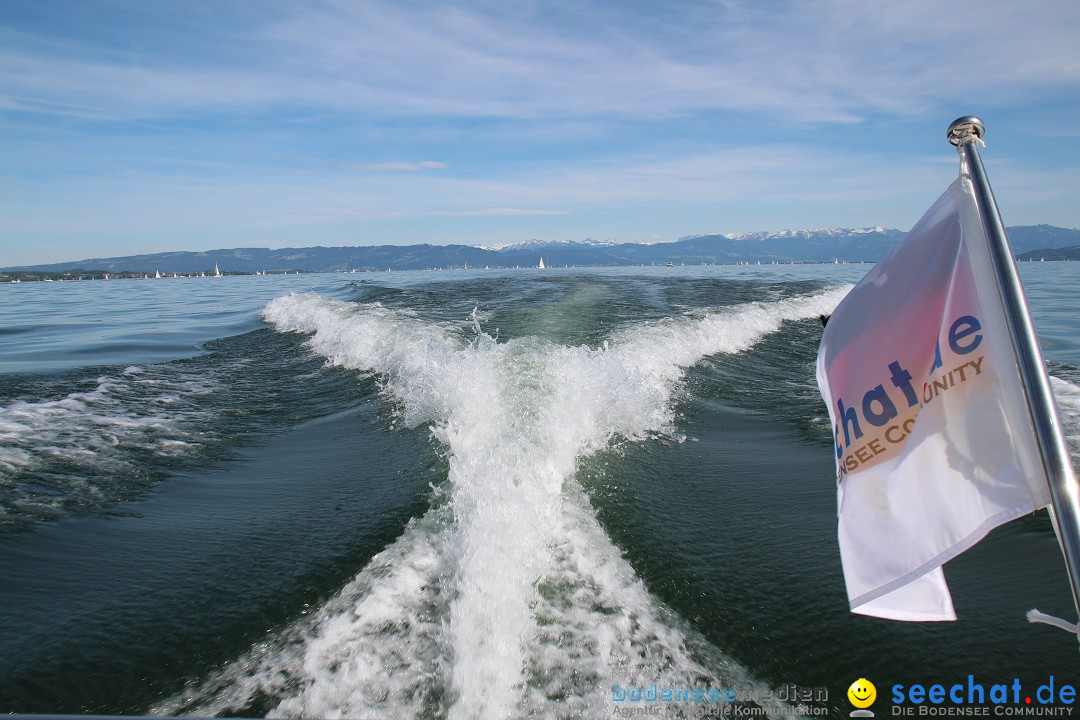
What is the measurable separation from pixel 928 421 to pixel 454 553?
3.36 meters

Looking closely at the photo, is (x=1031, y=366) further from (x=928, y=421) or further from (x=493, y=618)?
(x=493, y=618)

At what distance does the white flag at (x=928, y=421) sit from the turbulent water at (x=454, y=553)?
1364 millimetres

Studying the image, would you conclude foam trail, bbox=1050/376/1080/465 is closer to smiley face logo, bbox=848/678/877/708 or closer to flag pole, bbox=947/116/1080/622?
smiley face logo, bbox=848/678/877/708

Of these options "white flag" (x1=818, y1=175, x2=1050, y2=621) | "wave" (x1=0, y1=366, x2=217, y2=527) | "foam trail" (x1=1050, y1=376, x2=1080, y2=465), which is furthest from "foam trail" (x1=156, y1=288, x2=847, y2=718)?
"foam trail" (x1=1050, y1=376, x2=1080, y2=465)

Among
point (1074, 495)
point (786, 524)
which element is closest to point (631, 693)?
point (1074, 495)

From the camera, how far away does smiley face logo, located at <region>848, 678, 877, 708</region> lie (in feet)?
10.1

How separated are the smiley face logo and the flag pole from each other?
190 centimetres

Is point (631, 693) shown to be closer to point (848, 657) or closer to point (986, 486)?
point (848, 657)

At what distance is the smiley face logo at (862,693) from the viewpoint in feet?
10.1

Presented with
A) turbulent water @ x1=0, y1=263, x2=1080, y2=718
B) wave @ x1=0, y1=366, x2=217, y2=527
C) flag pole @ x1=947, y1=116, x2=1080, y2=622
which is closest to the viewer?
flag pole @ x1=947, y1=116, x2=1080, y2=622

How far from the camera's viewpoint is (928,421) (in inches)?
Result: 88.1

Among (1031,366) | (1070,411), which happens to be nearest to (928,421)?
(1031,366)

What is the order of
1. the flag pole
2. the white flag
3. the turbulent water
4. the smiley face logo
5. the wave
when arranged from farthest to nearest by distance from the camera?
the wave, the turbulent water, the smiley face logo, the white flag, the flag pole

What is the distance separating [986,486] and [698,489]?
13.1 feet
